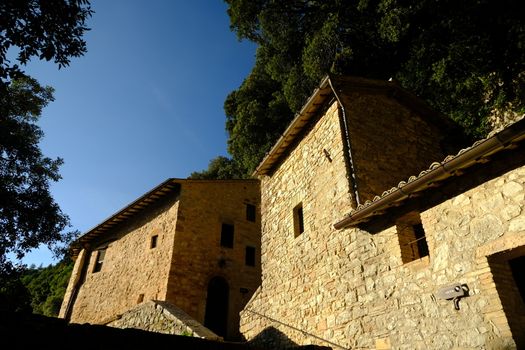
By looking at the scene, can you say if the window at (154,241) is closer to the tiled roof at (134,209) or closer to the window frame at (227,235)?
the tiled roof at (134,209)

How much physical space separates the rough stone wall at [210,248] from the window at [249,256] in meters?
0.16

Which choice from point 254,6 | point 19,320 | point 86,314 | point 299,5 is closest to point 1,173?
point 86,314

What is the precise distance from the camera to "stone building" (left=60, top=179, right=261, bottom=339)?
13.2 m

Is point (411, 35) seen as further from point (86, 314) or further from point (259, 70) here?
point (86, 314)

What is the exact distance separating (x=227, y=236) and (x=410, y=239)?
32.9ft

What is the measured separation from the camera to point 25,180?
13305 millimetres

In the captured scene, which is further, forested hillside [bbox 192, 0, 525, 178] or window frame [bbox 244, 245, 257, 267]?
window frame [bbox 244, 245, 257, 267]

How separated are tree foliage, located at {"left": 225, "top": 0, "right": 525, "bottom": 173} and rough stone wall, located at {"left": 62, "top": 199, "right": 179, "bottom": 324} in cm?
767

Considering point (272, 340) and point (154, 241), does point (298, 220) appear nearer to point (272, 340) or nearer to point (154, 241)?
point (272, 340)

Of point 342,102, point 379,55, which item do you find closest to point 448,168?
point 342,102

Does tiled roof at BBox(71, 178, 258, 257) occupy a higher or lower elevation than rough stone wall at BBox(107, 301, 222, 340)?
higher

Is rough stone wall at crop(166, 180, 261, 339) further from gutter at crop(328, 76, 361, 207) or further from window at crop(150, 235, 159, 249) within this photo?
gutter at crop(328, 76, 361, 207)

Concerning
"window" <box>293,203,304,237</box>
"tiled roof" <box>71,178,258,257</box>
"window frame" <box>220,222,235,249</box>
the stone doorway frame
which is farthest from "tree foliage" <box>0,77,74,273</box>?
the stone doorway frame

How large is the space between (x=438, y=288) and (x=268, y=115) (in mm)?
17206
